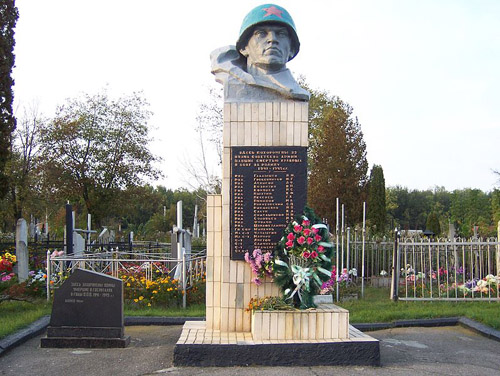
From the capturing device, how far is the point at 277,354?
6.05 m

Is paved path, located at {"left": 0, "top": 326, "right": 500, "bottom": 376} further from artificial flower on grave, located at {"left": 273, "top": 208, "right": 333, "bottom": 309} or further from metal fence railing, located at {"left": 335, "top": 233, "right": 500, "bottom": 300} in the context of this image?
metal fence railing, located at {"left": 335, "top": 233, "right": 500, "bottom": 300}

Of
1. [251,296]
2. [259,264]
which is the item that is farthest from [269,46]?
[251,296]

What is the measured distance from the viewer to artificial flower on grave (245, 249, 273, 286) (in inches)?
266

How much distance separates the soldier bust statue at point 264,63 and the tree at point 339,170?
18266 millimetres

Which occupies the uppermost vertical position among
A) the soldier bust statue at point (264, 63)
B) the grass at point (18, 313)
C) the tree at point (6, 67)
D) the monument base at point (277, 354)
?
the tree at point (6, 67)

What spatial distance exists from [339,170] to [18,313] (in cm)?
1816

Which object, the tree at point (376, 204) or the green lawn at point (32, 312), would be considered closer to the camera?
the green lawn at point (32, 312)

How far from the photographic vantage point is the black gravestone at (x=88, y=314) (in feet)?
23.5

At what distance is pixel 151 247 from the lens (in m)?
19.9

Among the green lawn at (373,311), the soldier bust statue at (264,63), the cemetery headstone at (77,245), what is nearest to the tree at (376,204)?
the green lawn at (373,311)

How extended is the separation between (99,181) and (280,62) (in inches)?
907

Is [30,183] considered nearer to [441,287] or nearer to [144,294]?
[144,294]

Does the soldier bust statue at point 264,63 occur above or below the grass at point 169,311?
above

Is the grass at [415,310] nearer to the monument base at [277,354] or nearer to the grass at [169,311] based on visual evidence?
the grass at [169,311]
